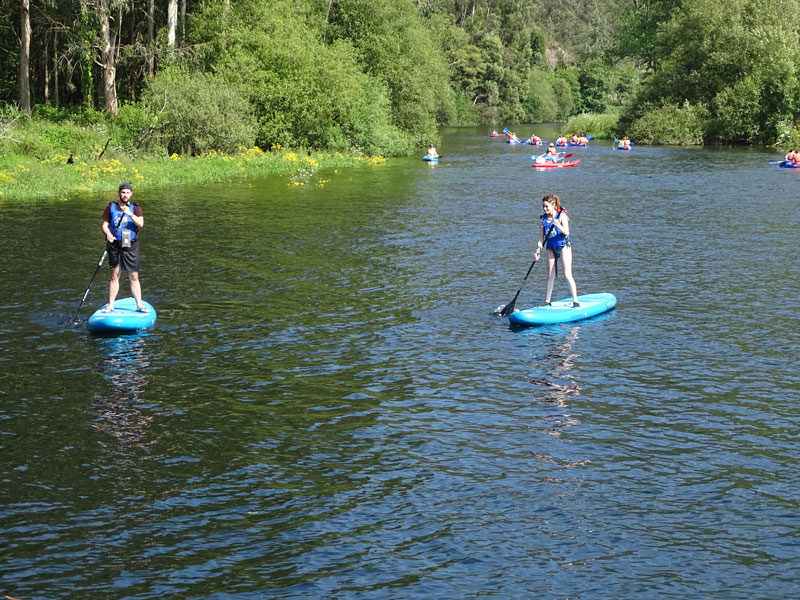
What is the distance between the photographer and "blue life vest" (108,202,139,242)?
15.5 meters

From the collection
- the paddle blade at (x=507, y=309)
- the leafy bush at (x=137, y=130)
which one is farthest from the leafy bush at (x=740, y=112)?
the paddle blade at (x=507, y=309)

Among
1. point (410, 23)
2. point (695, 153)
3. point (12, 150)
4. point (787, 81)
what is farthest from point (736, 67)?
point (12, 150)

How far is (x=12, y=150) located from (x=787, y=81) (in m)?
54.3

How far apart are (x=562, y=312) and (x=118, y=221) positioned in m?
7.54

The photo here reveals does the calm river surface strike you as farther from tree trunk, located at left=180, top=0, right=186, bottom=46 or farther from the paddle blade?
tree trunk, located at left=180, top=0, right=186, bottom=46

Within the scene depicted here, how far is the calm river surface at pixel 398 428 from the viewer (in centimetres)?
812

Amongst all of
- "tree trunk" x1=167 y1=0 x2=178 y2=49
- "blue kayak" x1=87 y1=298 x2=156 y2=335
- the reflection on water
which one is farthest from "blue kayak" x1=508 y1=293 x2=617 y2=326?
"tree trunk" x1=167 y1=0 x2=178 y2=49

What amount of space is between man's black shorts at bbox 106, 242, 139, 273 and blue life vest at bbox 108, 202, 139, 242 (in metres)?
0.20

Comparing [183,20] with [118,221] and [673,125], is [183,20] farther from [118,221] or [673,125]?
[118,221]

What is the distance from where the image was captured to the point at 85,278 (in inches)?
791

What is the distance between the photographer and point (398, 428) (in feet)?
37.4

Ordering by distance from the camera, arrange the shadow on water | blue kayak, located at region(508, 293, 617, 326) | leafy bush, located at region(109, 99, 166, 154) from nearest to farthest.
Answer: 1. the shadow on water
2. blue kayak, located at region(508, 293, 617, 326)
3. leafy bush, located at region(109, 99, 166, 154)

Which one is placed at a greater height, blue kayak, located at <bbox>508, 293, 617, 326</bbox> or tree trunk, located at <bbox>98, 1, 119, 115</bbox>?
tree trunk, located at <bbox>98, 1, 119, 115</bbox>

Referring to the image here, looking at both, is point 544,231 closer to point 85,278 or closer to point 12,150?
point 85,278
